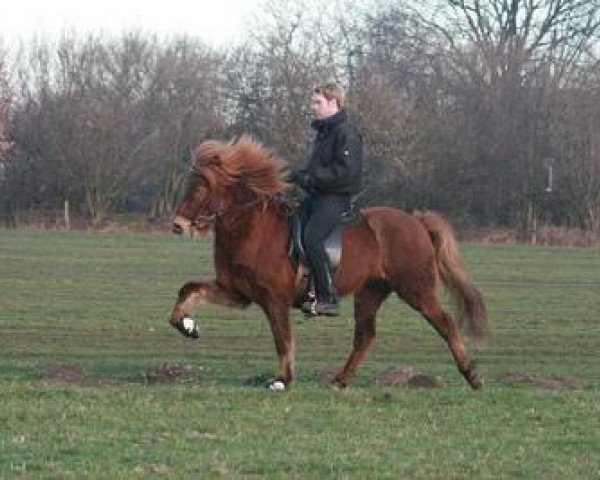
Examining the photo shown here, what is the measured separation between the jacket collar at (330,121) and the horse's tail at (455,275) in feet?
5.82

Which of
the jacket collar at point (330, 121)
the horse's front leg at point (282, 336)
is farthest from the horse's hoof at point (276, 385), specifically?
the jacket collar at point (330, 121)

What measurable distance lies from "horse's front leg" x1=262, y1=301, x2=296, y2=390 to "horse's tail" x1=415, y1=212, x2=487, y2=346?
1.96m

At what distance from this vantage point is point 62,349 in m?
20.8

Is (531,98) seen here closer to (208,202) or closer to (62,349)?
(62,349)

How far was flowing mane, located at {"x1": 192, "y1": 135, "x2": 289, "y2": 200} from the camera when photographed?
43.1ft

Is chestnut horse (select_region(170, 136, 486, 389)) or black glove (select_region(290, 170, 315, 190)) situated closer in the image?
chestnut horse (select_region(170, 136, 486, 389))

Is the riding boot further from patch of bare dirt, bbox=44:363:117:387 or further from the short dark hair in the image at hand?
patch of bare dirt, bbox=44:363:117:387

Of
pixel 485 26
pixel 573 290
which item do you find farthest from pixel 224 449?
pixel 485 26

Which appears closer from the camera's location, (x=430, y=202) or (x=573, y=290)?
(x=573, y=290)

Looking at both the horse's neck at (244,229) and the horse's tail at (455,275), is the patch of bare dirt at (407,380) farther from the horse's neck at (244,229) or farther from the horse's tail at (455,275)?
the horse's neck at (244,229)

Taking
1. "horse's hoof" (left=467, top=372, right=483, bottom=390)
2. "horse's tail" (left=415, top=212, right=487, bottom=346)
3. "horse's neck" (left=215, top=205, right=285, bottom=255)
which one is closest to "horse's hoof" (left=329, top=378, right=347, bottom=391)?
"horse's hoof" (left=467, top=372, right=483, bottom=390)

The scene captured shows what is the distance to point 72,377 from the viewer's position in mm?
14477

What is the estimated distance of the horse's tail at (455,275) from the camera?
557 inches

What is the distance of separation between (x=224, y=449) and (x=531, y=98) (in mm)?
73087
